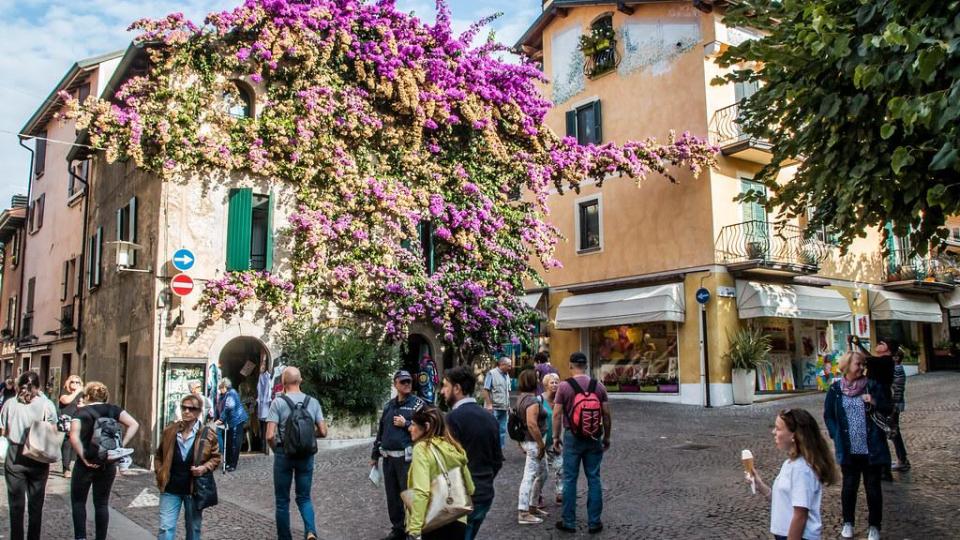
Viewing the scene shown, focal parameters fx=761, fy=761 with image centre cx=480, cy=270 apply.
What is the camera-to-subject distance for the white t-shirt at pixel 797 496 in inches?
163

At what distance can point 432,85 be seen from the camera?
17.4m

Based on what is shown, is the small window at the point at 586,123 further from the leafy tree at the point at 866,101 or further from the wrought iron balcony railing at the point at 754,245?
the leafy tree at the point at 866,101

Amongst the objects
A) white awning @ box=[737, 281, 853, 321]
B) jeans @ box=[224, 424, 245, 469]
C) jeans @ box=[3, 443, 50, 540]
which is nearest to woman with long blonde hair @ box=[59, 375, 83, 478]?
jeans @ box=[3, 443, 50, 540]

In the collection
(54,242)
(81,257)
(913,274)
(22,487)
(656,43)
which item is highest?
(656,43)

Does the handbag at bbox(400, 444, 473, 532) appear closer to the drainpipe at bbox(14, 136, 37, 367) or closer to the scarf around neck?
the scarf around neck

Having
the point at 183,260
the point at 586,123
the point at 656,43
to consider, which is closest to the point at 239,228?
the point at 183,260

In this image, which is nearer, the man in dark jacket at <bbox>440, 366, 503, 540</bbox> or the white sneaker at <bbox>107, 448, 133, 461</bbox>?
the man in dark jacket at <bbox>440, 366, 503, 540</bbox>

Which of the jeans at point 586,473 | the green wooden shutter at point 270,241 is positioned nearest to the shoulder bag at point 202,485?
the jeans at point 586,473

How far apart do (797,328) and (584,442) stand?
16851mm

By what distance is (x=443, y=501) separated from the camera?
4.72m

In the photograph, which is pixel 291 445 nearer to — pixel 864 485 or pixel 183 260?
pixel 864 485

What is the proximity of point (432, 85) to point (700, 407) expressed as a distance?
10.4 m

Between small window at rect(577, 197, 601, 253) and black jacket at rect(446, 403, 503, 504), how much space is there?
1792 cm

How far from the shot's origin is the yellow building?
20266 millimetres
